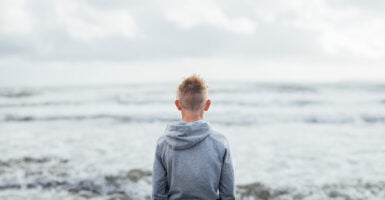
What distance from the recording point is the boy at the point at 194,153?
9.62ft

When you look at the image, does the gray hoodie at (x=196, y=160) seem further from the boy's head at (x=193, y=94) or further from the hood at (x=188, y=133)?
the boy's head at (x=193, y=94)

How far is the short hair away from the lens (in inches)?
113

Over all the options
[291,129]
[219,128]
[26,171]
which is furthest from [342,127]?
[26,171]

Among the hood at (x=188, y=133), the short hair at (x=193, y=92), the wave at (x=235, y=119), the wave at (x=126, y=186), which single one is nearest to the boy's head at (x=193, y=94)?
the short hair at (x=193, y=92)

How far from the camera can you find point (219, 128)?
12.5m

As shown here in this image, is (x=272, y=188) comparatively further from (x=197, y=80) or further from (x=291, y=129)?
(x=291, y=129)

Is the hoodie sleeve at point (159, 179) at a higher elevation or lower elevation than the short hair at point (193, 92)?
lower

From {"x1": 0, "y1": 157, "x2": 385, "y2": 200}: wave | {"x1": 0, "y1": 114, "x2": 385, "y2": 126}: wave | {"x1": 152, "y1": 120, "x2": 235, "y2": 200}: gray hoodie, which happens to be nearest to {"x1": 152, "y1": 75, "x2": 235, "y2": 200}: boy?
{"x1": 152, "y1": 120, "x2": 235, "y2": 200}: gray hoodie

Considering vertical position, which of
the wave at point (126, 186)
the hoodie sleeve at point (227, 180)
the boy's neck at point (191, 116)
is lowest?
the wave at point (126, 186)

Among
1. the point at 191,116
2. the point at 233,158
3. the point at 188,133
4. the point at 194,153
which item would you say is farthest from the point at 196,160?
the point at 233,158

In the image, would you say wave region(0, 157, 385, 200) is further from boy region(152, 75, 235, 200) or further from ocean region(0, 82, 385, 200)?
boy region(152, 75, 235, 200)

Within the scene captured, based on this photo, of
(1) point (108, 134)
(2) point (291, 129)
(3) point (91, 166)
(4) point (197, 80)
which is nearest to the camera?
(4) point (197, 80)

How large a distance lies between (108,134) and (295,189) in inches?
244

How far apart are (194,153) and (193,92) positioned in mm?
438
